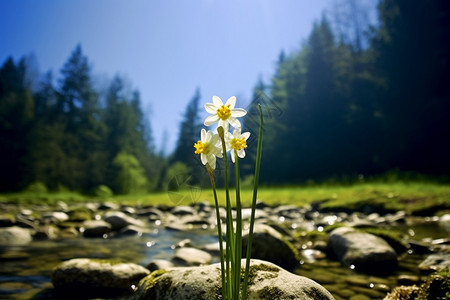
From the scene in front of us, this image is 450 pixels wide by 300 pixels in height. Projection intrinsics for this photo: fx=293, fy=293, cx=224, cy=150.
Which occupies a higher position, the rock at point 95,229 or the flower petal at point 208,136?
the flower petal at point 208,136

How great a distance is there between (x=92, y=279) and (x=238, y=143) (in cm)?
305

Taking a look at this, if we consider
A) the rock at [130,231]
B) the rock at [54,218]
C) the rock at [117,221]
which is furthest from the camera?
the rock at [54,218]

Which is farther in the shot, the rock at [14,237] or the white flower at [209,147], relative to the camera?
the rock at [14,237]

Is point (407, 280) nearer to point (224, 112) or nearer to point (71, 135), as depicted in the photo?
point (224, 112)

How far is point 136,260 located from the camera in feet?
16.9

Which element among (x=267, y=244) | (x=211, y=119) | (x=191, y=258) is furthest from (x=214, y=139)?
(x=191, y=258)

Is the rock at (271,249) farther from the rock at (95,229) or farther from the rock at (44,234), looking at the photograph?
the rock at (44,234)

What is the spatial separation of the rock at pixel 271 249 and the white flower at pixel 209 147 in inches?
123

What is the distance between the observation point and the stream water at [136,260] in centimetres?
346

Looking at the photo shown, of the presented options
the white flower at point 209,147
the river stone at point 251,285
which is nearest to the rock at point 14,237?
the river stone at point 251,285

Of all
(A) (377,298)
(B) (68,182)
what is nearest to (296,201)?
(A) (377,298)

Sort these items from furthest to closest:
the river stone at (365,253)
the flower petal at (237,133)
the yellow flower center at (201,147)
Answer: the river stone at (365,253)
the flower petal at (237,133)
the yellow flower center at (201,147)

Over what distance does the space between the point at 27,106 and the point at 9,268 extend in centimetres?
3749

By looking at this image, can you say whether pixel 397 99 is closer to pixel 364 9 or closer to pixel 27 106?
pixel 364 9
